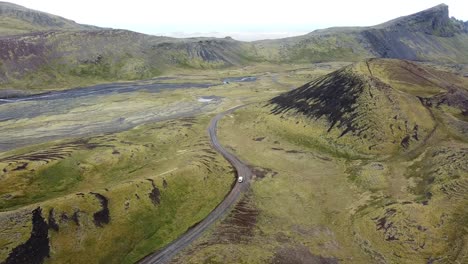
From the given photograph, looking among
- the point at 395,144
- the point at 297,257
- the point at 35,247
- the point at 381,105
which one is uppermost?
the point at 381,105

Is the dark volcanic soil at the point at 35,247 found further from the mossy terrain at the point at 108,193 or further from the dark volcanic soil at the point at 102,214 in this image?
the dark volcanic soil at the point at 102,214

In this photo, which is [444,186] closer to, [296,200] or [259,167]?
[296,200]

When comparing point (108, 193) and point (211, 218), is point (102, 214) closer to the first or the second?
point (108, 193)

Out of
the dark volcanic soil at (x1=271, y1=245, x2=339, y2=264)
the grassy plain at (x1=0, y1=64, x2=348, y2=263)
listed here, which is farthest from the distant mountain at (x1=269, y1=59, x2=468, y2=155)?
the dark volcanic soil at (x1=271, y1=245, x2=339, y2=264)

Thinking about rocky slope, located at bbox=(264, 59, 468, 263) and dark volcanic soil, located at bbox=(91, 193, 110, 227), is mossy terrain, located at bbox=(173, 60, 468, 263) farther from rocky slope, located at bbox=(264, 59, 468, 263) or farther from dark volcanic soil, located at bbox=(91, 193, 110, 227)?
dark volcanic soil, located at bbox=(91, 193, 110, 227)

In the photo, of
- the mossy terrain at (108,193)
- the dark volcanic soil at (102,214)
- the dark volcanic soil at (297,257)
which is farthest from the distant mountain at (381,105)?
the dark volcanic soil at (102,214)

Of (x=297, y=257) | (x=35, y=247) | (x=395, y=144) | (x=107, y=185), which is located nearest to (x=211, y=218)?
(x=297, y=257)

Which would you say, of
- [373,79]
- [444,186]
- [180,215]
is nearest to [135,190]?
[180,215]
